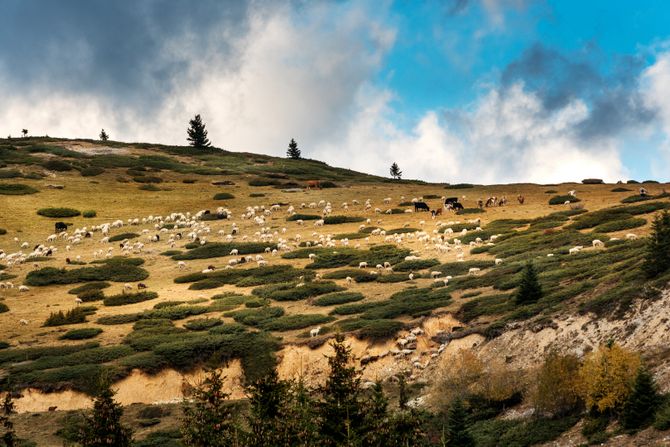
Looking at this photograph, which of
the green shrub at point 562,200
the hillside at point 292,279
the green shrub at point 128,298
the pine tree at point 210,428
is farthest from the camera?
the green shrub at point 562,200

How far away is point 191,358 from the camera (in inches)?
1718

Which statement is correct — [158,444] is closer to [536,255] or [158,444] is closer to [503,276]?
[503,276]

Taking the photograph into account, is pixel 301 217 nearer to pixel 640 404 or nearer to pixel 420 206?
pixel 420 206

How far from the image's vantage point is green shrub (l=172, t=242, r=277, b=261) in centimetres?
7231

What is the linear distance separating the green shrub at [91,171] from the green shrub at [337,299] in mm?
68637

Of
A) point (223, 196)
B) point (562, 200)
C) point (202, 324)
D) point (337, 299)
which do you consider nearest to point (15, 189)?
point (223, 196)

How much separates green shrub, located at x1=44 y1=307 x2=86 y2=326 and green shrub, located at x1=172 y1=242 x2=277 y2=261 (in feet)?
60.0

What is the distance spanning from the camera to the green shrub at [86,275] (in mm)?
64125

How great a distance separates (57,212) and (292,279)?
41.6 metres

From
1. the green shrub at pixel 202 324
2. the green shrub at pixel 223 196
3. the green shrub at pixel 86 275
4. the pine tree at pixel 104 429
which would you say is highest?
the green shrub at pixel 223 196

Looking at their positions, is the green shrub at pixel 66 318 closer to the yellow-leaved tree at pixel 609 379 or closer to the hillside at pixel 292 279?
the hillside at pixel 292 279

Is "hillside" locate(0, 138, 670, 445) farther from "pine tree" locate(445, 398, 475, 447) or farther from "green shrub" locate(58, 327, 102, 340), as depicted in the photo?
"pine tree" locate(445, 398, 475, 447)

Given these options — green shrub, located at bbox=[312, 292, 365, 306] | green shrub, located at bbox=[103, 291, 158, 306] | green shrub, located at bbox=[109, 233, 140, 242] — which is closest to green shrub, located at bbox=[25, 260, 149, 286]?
green shrub, located at bbox=[103, 291, 158, 306]

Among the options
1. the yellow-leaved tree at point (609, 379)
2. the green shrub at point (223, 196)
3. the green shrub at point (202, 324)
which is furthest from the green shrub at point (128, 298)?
the green shrub at point (223, 196)
